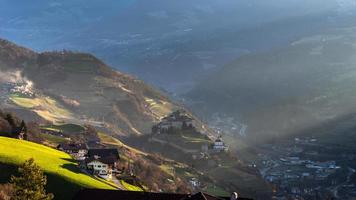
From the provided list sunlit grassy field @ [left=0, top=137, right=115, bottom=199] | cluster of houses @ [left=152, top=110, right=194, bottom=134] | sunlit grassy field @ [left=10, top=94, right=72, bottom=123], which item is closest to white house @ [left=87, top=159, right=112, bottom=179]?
sunlit grassy field @ [left=0, top=137, right=115, bottom=199]

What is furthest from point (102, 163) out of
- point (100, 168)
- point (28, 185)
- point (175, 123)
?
point (175, 123)

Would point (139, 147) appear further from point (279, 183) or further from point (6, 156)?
point (6, 156)

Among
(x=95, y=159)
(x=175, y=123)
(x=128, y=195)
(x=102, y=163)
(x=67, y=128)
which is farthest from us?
(x=175, y=123)

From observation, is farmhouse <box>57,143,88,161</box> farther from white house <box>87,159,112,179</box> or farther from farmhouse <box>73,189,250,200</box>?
farmhouse <box>73,189,250,200</box>

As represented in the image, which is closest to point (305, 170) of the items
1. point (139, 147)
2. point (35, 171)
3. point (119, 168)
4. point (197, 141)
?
point (197, 141)

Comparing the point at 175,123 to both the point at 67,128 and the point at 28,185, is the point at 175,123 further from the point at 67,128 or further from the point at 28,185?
the point at 28,185

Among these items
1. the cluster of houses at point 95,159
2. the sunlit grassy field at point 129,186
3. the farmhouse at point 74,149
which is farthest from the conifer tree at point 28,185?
the farmhouse at point 74,149
